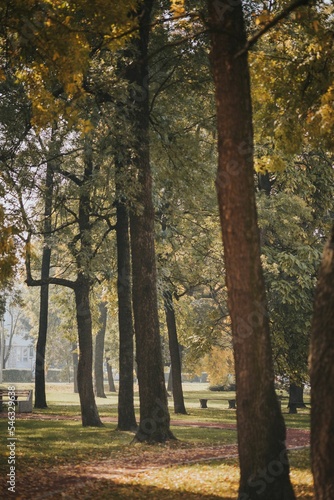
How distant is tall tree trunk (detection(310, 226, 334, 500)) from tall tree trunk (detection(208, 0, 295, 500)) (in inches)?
72.8

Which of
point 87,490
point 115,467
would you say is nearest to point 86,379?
point 115,467

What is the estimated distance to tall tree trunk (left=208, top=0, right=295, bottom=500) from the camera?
7.73 meters

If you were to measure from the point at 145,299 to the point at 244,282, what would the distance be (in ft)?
25.8

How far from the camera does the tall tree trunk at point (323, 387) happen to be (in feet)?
18.8

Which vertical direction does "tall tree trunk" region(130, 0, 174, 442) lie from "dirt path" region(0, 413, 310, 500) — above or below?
above

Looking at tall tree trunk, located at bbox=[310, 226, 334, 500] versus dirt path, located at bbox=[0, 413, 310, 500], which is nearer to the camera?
tall tree trunk, located at bbox=[310, 226, 334, 500]

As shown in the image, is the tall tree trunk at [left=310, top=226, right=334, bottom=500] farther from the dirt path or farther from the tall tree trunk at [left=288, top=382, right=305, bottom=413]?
the tall tree trunk at [left=288, top=382, right=305, bottom=413]

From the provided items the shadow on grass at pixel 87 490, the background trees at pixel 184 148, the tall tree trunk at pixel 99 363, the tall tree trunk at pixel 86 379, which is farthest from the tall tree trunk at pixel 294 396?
the shadow on grass at pixel 87 490

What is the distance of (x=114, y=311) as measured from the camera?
→ 29609 millimetres

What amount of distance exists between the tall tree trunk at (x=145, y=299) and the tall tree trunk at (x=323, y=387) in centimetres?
971

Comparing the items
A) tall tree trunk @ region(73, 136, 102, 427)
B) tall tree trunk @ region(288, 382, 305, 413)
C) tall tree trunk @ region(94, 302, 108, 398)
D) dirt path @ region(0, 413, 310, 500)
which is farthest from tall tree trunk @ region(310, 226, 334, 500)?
tall tree trunk @ region(94, 302, 108, 398)

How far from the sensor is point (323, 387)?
5.78 m

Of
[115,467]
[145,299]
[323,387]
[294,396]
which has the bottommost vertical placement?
[115,467]

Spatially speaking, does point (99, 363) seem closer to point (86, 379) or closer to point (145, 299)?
point (86, 379)
